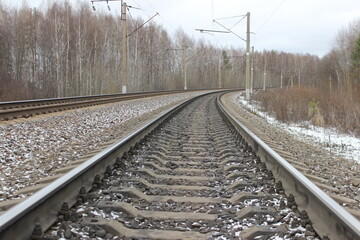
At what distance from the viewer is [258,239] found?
2.50 metres

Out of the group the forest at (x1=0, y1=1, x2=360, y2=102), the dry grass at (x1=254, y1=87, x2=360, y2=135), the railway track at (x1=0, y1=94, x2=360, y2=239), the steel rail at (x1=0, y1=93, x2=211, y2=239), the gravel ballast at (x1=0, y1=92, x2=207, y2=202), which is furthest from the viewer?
the forest at (x1=0, y1=1, x2=360, y2=102)

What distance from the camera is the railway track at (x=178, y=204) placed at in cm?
248

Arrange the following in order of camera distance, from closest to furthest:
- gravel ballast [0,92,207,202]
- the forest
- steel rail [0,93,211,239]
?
steel rail [0,93,211,239] < gravel ballast [0,92,207,202] < the forest

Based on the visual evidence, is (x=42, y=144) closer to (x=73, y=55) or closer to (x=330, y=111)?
(x=330, y=111)

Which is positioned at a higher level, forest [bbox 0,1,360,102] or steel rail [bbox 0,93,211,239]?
forest [bbox 0,1,360,102]

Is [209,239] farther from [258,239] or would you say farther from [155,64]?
[155,64]

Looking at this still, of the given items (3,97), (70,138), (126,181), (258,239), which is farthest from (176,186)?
(3,97)

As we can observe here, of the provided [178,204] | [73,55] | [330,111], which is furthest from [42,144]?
[73,55]

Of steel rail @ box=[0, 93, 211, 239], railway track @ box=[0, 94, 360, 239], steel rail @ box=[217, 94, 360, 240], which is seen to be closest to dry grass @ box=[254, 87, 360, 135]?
railway track @ box=[0, 94, 360, 239]

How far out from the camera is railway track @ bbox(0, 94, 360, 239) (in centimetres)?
248

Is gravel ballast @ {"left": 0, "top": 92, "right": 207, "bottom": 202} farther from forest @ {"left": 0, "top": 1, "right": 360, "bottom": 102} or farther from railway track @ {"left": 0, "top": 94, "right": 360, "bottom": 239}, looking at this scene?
forest @ {"left": 0, "top": 1, "right": 360, "bottom": 102}

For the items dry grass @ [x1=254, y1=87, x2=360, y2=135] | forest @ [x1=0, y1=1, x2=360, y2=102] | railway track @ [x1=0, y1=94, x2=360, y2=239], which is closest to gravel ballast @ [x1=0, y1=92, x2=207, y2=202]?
railway track @ [x1=0, y1=94, x2=360, y2=239]

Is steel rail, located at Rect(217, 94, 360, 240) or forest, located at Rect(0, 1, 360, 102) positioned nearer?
steel rail, located at Rect(217, 94, 360, 240)

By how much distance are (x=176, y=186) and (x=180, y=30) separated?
82942 millimetres
